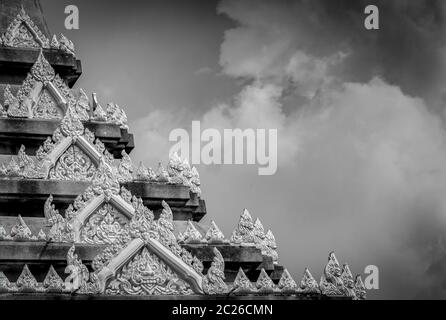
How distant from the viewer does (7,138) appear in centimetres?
Result: 2506

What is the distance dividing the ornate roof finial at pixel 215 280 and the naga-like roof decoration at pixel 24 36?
7.62 m

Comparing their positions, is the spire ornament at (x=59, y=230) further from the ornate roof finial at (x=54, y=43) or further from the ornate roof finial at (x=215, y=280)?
the ornate roof finial at (x=54, y=43)

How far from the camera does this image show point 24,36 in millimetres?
27109

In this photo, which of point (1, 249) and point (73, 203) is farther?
point (73, 203)

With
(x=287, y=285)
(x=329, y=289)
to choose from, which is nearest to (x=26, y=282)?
(x=287, y=285)

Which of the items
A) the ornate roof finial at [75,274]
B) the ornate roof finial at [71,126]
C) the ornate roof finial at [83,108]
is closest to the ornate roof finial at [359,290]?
the ornate roof finial at [75,274]

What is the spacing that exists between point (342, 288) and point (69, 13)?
9401mm

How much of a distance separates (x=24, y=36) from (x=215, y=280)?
8180mm

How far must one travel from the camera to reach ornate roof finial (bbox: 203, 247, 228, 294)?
21.5 meters

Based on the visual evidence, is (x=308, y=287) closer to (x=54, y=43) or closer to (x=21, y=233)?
(x=21, y=233)

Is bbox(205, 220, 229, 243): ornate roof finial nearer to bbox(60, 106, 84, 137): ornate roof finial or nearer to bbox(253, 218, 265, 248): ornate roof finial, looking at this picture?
bbox(253, 218, 265, 248): ornate roof finial
